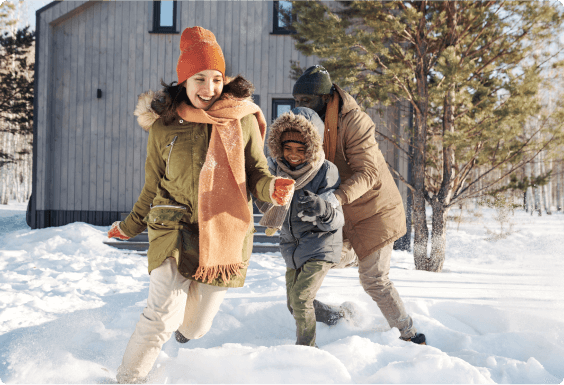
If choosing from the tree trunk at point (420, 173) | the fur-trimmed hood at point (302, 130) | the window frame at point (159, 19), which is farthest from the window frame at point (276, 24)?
the fur-trimmed hood at point (302, 130)

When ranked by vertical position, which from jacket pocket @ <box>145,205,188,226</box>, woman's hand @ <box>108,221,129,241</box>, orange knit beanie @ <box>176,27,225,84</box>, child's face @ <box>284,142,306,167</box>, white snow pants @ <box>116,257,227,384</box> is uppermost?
orange knit beanie @ <box>176,27,225,84</box>

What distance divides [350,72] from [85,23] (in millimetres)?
6832

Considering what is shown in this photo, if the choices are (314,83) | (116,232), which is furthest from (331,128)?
(116,232)

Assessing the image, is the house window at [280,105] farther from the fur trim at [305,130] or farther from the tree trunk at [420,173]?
the fur trim at [305,130]

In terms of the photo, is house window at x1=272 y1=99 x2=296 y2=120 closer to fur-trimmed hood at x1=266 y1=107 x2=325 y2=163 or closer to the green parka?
fur-trimmed hood at x1=266 y1=107 x2=325 y2=163

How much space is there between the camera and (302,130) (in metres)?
2.45

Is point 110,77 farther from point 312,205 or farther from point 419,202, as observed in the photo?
point 312,205

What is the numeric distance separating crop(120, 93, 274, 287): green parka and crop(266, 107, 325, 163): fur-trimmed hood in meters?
Answer: 0.36

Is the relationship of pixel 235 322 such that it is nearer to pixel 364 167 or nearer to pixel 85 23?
pixel 364 167

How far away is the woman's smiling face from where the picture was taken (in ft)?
7.06

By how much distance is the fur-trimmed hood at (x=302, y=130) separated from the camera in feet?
8.00

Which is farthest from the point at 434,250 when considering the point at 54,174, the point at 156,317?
the point at 54,174

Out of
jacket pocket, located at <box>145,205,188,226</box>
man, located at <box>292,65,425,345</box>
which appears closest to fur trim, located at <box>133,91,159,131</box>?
jacket pocket, located at <box>145,205,188,226</box>

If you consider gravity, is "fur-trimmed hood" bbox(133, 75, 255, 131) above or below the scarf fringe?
above
